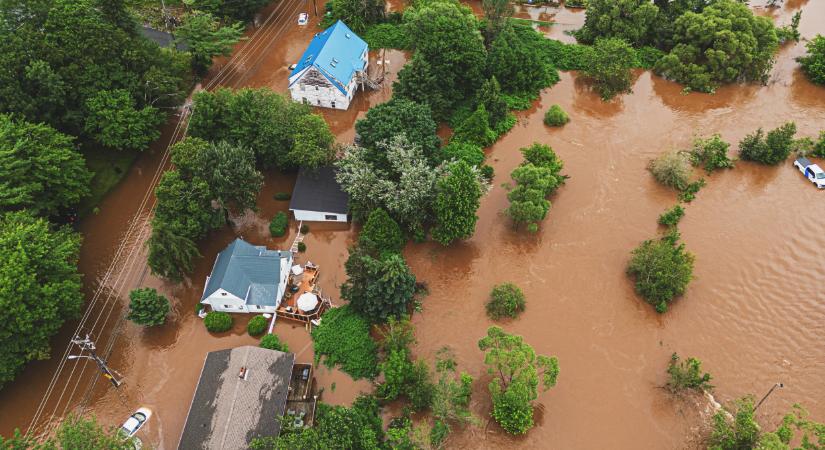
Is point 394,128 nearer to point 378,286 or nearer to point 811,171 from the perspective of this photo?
point 378,286

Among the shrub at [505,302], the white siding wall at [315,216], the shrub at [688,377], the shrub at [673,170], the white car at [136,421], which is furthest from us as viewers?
the shrub at [673,170]

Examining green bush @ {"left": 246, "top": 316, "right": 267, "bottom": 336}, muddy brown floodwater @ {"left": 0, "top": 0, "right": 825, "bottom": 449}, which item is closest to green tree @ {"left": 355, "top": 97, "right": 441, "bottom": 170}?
muddy brown floodwater @ {"left": 0, "top": 0, "right": 825, "bottom": 449}

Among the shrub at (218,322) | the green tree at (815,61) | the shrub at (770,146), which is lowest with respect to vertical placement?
the shrub at (218,322)

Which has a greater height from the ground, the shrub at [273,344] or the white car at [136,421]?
the shrub at [273,344]

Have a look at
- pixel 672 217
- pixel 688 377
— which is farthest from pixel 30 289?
pixel 672 217

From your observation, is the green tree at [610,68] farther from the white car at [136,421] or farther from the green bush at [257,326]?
the white car at [136,421]

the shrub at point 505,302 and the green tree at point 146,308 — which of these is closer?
the green tree at point 146,308

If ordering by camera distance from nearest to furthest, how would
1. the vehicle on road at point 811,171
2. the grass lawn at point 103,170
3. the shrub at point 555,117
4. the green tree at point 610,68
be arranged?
the grass lawn at point 103,170, the vehicle on road at point 811,171, the shrub at point 555,117, the green tree at point 610,68

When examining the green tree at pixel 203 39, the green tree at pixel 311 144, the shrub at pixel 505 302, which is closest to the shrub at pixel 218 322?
the green tree at pixel 311 144
